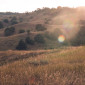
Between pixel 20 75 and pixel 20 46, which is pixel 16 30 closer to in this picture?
pixel 20 46

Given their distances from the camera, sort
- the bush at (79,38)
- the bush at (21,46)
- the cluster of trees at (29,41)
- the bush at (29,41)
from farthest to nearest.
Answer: the bush at (29,41) < the bush at (79,38) < the cluster of trees at (29,41) < the bush at (21,46)

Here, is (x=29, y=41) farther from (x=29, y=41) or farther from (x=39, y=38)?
(x=39, y=38)

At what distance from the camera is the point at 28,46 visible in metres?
49.1

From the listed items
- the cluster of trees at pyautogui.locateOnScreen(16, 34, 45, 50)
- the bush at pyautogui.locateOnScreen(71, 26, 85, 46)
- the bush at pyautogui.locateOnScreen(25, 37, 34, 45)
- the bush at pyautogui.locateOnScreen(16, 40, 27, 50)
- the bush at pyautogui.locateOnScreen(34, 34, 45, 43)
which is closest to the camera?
the bush at pyautogui.locateOnScreen(16, 40, 27, 50)

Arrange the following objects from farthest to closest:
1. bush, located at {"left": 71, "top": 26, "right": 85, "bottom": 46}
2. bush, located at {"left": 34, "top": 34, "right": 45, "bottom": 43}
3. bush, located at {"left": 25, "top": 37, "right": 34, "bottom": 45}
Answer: bush, located at {"left": 34, "top": 34, "right": 45, "bottom": 43} → bush, located at {"left": 25, "top": 37, "right": 34, "bottom": 45} → bush, located at {"left": 71, "top": 26, "right": 85, "bottom": 46}

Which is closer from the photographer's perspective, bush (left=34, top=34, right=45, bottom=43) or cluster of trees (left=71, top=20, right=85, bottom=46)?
cluster of trees (left=71, top=20, right=85, bottom=46)

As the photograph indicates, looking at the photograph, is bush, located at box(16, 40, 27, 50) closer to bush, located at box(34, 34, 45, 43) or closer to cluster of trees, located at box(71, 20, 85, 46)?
bush, located at box(34, 34, 45, 43)

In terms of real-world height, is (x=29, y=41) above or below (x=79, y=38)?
below

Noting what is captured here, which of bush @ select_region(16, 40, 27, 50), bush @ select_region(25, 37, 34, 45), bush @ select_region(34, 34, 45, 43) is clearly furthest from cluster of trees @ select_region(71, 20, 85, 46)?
bush @ select_region(16, 40, 27, 50)

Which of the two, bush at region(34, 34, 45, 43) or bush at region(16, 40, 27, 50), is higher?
bush at region(34, 34, 45, 43)

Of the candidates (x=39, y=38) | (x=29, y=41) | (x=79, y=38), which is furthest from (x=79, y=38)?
(x=29, y=41)

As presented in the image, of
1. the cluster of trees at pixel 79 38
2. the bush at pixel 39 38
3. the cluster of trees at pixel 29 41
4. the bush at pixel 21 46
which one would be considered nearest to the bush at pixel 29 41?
the cluster of trees at pixel 29 41

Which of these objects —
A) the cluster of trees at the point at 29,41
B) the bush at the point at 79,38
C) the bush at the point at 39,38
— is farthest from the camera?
the bush at the point at 39,38

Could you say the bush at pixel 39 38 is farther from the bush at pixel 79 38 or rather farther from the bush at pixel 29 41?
the bush at pixel 79 38
